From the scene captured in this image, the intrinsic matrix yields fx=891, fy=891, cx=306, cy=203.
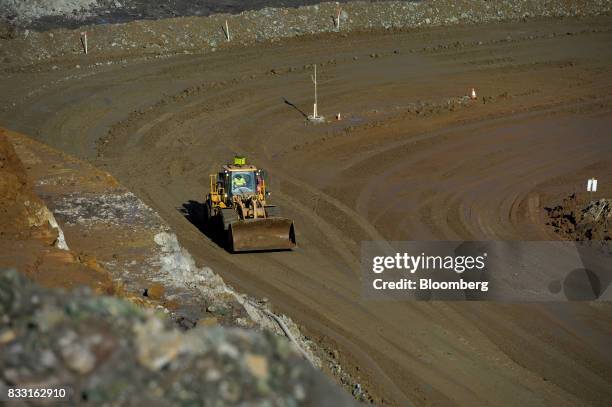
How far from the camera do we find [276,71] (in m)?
36.5

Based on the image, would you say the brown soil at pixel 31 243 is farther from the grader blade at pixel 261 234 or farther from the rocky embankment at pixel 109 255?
the grader blade at pixel 261 234

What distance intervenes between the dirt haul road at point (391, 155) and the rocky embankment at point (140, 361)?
8.75 m

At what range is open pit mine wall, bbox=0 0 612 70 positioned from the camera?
39.1 metres

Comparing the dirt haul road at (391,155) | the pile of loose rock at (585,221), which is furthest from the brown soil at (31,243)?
the pile of loose rock at (585,221)

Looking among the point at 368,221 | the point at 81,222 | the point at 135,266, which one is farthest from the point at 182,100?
the point at 135,266

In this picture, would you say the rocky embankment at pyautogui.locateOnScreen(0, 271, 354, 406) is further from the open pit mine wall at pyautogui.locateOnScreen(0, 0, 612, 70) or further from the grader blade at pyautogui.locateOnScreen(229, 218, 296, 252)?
the open pit mine wall at pyautogui.locateOnScreen(0, 0, 612, 70)

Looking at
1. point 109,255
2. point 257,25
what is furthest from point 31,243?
point 257,25

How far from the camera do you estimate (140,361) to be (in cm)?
576

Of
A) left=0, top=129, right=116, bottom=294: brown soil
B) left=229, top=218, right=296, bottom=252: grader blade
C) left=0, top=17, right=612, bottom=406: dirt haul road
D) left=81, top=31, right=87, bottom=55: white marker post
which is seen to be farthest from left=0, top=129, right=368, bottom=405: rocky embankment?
left=81, top=31, right=87, bottom=55: white marker post

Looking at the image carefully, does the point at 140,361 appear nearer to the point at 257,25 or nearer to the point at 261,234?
the point at 261,234

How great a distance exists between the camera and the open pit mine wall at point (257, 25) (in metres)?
39.1

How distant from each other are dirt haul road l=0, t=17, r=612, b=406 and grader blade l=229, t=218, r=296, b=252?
11.8 inches

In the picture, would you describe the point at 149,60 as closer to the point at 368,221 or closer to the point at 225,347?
the point at 368,221

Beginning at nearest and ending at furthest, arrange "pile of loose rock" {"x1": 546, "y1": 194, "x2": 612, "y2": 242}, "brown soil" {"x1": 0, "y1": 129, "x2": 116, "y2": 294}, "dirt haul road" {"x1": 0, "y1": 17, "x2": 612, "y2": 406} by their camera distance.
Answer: "brown soil" {"x1": 0, "y1": 129, "x2": 116, "y2": 294} < "dirt haul road" {"x1": 0, "y1": 17, "x2": 612, "y2": 406} < "pile of loose rock" {"x1": 546, "y1": 194, "x2": 612, "y2": 242}
